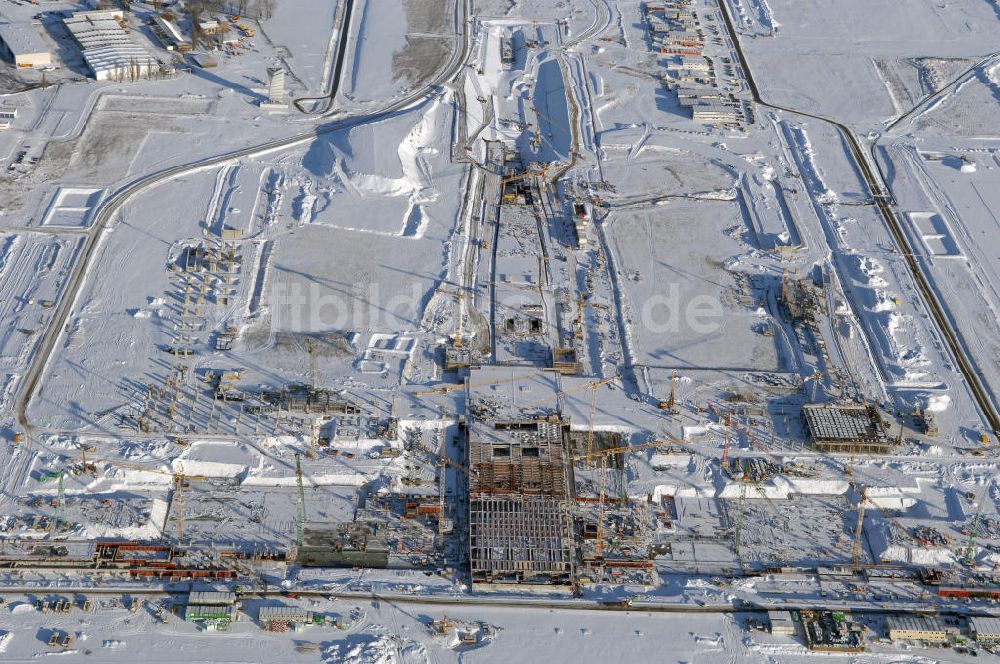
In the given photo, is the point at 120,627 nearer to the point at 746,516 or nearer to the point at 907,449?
the point at 746,516

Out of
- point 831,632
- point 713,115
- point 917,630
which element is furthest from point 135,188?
point 917,630

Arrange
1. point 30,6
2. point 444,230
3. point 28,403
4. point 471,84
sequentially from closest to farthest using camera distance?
point 28,403, point 444,230, point 471,84, point 30,6

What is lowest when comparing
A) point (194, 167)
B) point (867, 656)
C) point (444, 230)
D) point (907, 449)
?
point (867, 656)

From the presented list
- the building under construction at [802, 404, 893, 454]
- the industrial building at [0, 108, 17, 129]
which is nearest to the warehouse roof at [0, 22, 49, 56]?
the industrial building at [0, 108, 17, 129]

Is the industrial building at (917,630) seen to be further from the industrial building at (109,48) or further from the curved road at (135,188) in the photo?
the industrial building at (109,48)

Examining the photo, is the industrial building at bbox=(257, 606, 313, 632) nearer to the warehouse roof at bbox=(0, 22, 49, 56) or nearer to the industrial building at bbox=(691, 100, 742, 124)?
the industrial building at bbox=(691, 100, 742, 124)

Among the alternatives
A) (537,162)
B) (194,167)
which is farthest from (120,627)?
(537,162)

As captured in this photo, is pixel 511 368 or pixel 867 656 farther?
pixel 511 368
